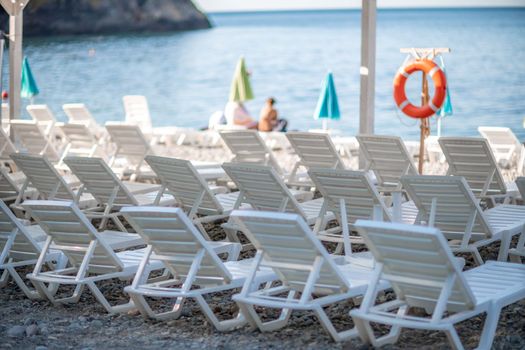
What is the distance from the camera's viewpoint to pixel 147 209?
4562 mm

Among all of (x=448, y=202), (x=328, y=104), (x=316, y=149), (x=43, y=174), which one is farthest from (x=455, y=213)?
(x=328, y=104)

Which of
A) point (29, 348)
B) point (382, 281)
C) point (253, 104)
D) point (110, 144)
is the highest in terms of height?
point (382, 281)

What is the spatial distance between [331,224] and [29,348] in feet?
10.5

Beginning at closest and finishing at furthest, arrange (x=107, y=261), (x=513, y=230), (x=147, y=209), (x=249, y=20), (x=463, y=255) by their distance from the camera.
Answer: (x=147, y=209) → (x=107, y=261) → (x=513, y=230) → (x=463, y=255) → (x=249, y=20)

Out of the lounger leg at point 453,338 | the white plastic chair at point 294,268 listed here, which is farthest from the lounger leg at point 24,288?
the lounger leg at point 453,338

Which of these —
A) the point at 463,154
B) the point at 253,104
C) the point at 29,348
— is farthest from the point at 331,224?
the point at 253,104

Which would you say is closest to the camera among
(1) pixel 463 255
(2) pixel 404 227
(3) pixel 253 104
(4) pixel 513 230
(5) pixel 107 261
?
(2) pixel 404 227

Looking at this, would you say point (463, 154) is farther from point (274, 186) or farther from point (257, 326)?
point (257, 326)

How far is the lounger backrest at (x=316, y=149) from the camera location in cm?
759

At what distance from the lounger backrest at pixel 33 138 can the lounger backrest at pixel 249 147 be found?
1.71 m

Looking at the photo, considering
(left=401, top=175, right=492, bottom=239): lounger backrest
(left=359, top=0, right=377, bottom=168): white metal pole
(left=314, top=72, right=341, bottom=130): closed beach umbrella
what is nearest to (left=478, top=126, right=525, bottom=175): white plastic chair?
(left=359, top=0, right=377, bottom=168): white metal pole

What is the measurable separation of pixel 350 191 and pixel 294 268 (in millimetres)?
1288

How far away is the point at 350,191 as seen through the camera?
5590mm

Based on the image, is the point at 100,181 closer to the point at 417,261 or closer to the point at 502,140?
the point at 417,261
